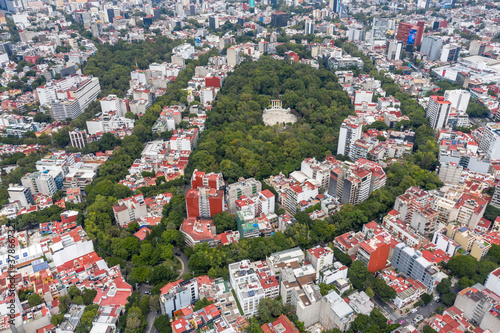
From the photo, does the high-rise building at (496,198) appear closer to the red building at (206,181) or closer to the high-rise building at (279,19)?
the red building at (206,181)

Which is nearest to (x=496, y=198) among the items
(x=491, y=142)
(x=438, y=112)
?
(x=491, y=142)

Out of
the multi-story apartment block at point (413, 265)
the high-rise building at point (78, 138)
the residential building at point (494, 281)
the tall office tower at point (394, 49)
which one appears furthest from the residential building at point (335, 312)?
the tall office tower at point (394, 49)

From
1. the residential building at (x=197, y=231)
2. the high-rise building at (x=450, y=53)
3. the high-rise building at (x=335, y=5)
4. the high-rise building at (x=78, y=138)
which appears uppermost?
the high-rise building at (x=335, y=5)

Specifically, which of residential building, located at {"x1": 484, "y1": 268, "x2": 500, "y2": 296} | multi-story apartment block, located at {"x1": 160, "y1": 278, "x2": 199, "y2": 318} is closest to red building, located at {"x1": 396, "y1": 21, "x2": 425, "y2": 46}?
residential building, located at {"x1": 484, "y1": 268, "x2": 500, "y2": 296}

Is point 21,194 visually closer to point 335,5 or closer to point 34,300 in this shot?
point 34,300

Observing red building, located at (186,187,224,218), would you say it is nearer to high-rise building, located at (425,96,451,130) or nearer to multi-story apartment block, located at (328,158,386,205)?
multi-story apartment block, located at (328,158,386,205)

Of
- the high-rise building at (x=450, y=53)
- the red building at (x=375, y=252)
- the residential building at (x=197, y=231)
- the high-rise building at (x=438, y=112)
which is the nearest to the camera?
the red building at (x=375, y=252)
